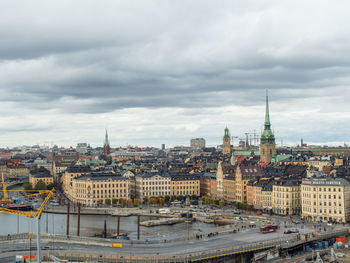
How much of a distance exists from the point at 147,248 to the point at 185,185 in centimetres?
7153

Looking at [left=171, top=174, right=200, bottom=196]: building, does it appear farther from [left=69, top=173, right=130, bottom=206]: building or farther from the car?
the car

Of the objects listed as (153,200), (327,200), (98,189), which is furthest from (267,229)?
(98,189)

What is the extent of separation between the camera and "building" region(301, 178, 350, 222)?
302 feet

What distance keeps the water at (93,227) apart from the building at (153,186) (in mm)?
23362

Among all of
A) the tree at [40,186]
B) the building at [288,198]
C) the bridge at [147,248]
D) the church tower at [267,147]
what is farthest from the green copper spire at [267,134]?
the bridge at [147,248]

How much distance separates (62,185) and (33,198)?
72.5ft

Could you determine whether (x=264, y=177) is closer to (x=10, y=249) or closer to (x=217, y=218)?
(x=217, y=218)

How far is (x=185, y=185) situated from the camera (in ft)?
451

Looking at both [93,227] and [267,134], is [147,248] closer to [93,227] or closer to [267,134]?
[93,227]

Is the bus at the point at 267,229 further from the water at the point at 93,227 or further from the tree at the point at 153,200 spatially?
the tree at the point at 153,200

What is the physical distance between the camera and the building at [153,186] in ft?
442

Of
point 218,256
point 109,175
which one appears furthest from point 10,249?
point 109,175

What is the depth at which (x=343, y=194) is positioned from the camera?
92.0 meters

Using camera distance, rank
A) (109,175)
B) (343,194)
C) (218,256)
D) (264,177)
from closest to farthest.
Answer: (218,256) → (343,194) → (264,177) → (109,175)
